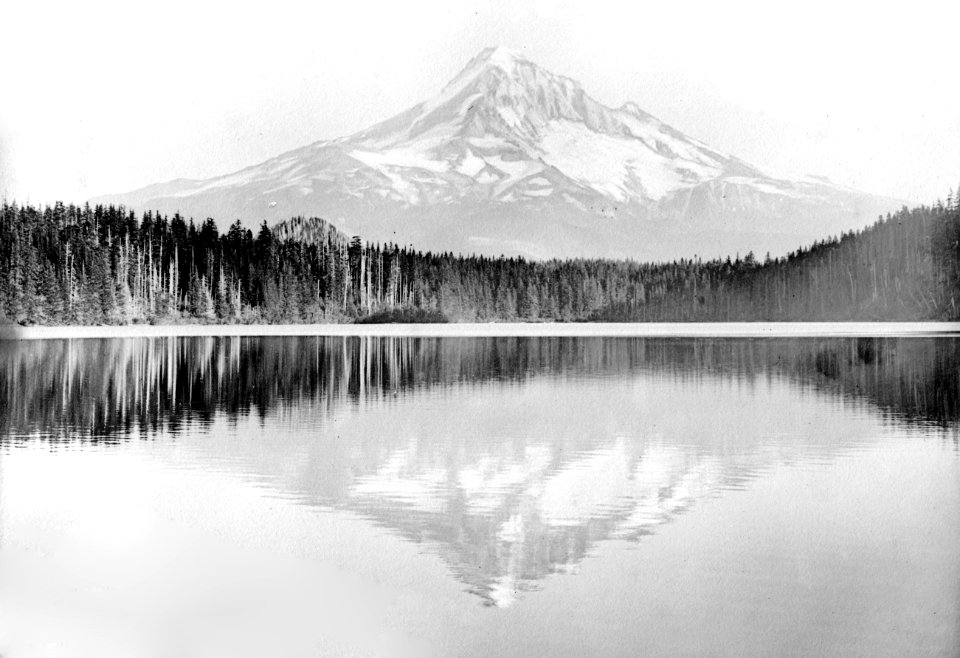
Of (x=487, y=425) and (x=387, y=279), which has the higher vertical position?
(x=387, y=279)

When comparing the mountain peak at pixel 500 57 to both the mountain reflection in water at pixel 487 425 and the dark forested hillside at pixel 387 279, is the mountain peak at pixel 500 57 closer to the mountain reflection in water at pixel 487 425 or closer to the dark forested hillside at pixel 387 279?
the mountain reflection in water at pixel 487 425

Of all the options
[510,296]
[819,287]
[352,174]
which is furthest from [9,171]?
[510,296]

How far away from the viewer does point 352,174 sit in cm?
6125

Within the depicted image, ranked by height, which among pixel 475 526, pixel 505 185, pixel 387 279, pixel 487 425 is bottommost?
pixel 475 526

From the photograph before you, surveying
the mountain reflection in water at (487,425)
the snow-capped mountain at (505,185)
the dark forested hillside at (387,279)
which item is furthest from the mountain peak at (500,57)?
the dark forested hillside at (387,279)

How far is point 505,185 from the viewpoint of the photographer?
13050 centimetres

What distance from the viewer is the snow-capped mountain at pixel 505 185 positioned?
23.0 m

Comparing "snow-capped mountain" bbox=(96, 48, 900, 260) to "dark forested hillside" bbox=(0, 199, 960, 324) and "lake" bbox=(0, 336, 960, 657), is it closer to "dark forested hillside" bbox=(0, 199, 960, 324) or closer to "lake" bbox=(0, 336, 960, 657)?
"dark forested hillside" bbox=(0, 199, 960, 324)

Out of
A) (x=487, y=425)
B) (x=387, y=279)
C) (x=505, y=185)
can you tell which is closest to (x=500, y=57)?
(x=487, y=425)

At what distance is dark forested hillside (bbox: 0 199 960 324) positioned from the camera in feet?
92.2

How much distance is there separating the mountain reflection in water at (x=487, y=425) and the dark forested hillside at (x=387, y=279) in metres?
2.99

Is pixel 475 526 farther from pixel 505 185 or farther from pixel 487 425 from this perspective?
pixel 505 185

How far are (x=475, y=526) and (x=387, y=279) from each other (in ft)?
221

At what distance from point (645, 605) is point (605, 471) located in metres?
4.98
